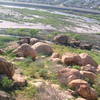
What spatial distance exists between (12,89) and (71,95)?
4939 millimetres

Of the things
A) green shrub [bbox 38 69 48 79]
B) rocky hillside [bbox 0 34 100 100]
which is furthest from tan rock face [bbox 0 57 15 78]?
green shrub [bbox 38 69 48 79]

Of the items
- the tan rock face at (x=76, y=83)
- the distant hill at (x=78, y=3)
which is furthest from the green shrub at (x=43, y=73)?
the distant hill at (x=78, y=3)

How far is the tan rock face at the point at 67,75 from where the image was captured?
25020mm

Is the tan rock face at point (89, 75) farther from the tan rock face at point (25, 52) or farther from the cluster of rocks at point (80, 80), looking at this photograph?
the tan rock face at point (25, 52)

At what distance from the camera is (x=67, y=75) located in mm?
25484

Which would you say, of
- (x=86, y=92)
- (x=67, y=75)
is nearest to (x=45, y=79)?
(x=67, y=75)

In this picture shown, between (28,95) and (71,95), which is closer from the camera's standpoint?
(28,95)

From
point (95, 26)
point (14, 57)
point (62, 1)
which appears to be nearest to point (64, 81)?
point (14, 57)

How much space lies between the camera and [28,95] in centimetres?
1994

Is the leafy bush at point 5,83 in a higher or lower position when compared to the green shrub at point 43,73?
higher

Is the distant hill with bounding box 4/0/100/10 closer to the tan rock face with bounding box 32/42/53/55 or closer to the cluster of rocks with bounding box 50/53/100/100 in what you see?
the tan rock face with bounding box 32/42/53/55

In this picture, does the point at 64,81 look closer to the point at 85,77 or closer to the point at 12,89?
the point at 85,77

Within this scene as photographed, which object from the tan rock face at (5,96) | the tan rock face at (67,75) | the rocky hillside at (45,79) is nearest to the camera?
the tan rock face at (5,96)

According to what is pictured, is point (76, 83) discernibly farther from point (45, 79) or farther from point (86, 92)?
point (45, 79)
